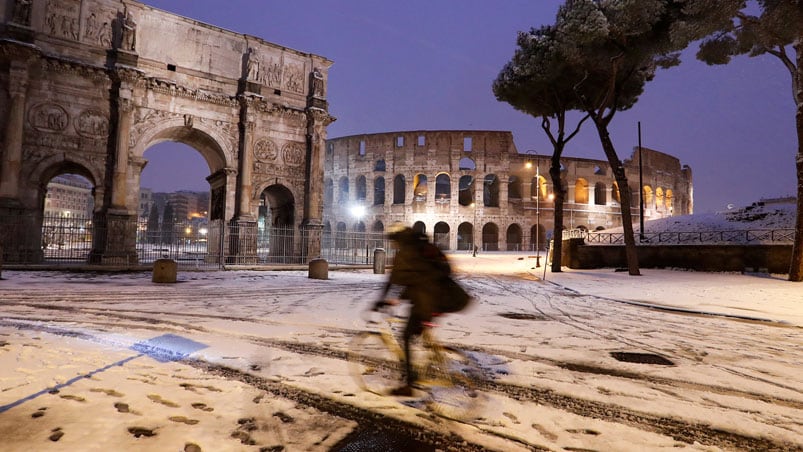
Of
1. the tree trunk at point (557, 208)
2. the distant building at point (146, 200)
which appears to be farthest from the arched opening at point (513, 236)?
the distant building at point (146, 200)

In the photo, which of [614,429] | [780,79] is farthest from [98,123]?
[780,79]

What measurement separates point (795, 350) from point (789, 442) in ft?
11.3

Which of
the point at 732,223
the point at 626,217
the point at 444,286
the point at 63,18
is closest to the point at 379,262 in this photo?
the point at 626,217

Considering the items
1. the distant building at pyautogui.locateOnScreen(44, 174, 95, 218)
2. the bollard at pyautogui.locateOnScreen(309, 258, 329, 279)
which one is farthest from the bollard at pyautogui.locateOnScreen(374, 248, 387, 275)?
the distant building at pyautogui.locateOnScreen(44, 174, 95, 218)

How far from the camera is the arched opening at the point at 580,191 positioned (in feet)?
141

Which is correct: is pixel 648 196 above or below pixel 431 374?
above

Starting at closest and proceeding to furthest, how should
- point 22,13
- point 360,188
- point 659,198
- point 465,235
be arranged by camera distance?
point 22,13, point 465,235, point 360,188, point 659,198

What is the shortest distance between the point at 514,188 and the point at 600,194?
9.87m

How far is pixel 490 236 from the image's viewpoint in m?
43.2

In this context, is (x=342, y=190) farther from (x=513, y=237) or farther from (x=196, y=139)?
(x=196, y=139)

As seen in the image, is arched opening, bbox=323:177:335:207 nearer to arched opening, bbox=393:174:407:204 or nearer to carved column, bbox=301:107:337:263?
arched opening, bbox=393:174:407:204

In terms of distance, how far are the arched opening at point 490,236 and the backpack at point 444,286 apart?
1565 inches

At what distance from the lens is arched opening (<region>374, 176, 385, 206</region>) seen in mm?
44662

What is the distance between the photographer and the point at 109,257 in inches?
616
